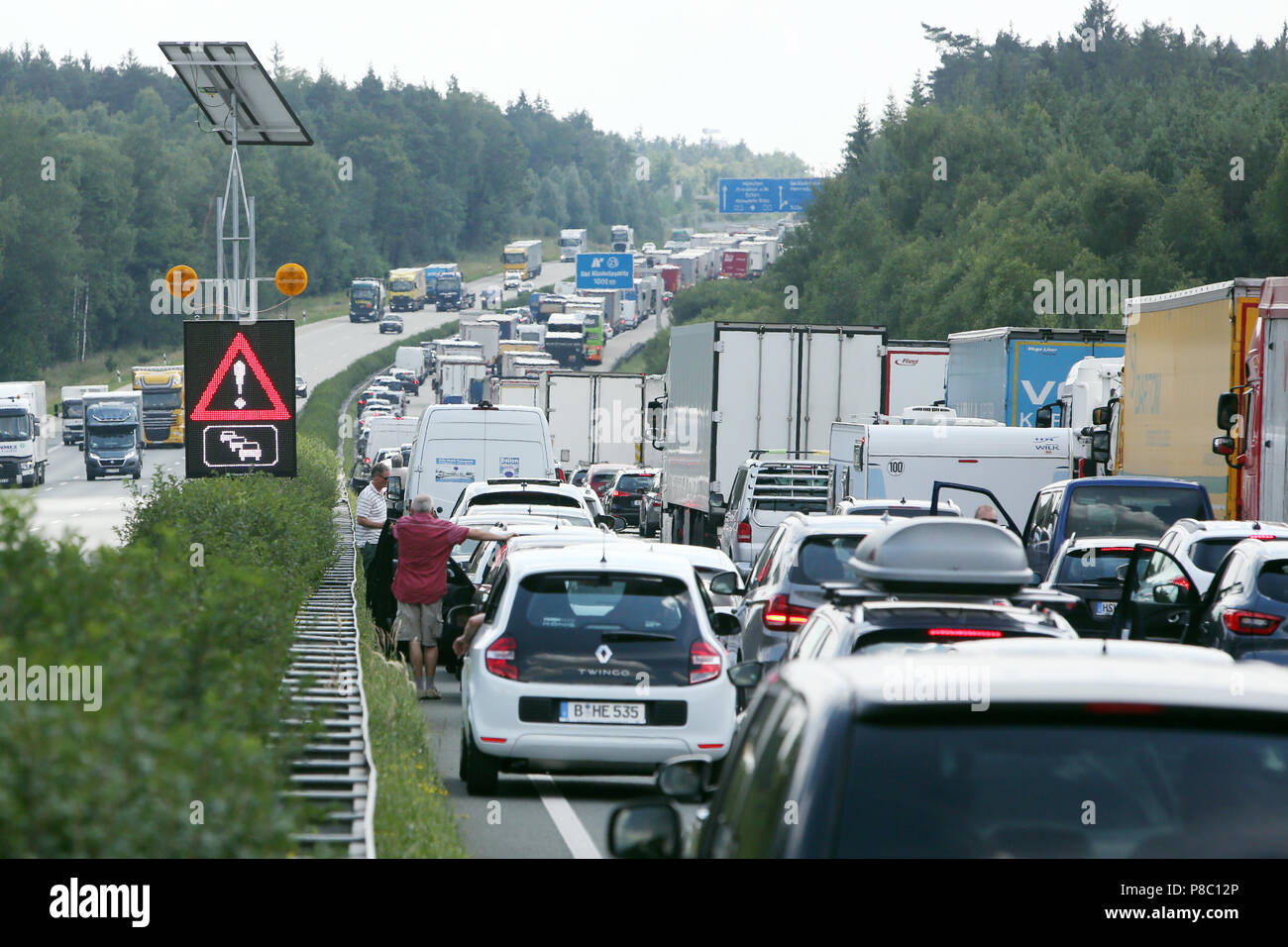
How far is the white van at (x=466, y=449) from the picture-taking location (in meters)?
27.2

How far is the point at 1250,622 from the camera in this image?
13555 mm

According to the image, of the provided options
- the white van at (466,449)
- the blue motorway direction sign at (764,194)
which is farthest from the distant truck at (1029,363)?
the blue motorway direction sign at (764,194)

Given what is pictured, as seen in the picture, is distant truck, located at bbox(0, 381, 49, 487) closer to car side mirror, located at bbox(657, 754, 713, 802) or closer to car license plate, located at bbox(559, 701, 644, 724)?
car license plate, located at bbox(559, 701, 644, 724)

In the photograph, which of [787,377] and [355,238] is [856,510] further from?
[355,238]

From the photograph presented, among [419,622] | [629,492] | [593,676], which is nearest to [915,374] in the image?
[629,492]

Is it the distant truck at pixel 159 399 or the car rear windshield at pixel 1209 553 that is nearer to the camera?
the car rear windshield at pixel 1209 553

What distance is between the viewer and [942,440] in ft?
86.0

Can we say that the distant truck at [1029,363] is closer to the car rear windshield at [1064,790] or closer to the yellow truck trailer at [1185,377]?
the yellow truck trailer at [1185,377]

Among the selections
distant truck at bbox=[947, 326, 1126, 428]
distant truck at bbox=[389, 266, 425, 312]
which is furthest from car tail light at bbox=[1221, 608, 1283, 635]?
distant truck at bbox=[389, 266, 425, 312]

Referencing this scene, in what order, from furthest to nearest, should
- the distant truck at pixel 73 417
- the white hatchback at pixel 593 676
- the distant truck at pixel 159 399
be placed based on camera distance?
1. the distant truck at pixel 73 417
2. the distant truck at pixel 159 399
3. the white hatchback at pixel 593 676

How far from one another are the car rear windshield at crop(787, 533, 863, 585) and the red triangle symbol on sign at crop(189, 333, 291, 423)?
589cm

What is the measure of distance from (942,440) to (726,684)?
15062 mm

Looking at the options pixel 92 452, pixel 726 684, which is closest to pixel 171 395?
pixel 92 452

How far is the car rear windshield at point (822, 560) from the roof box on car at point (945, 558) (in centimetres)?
548
